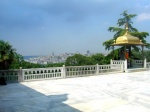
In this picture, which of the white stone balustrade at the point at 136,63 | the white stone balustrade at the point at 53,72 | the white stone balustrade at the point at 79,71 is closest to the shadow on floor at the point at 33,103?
the white stone balustrade at the point at 53,72

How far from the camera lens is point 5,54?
10781mm

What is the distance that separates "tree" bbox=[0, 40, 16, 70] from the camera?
10.7 meters

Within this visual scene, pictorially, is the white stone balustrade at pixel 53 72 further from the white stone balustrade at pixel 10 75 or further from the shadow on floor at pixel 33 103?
the shadow on floor at pixel 33 103

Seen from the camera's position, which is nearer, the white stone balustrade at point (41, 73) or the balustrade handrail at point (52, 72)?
the balustrade handrail at point (52, 72)

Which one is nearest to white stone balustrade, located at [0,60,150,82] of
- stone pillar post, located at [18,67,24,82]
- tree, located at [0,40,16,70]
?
stone pillar post, located at [18,67,24,82]

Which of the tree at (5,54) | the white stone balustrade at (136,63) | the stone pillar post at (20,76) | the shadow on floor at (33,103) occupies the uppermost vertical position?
the tree at (5,54)

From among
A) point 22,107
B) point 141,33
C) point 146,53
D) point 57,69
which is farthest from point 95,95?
point 146,53

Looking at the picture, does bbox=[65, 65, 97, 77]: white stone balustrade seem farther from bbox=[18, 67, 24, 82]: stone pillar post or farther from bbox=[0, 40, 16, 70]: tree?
bbox=[0, 40, 16, 70]: tree

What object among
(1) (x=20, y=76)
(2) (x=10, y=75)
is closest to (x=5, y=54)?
(2) (x=10, y=75)

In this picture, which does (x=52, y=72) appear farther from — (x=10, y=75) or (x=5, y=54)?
(x=5, y=54)

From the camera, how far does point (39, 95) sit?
783cm

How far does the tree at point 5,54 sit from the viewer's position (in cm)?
1067

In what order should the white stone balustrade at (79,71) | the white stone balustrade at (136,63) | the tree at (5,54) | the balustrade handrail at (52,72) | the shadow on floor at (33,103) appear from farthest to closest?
the white stone balustrade at (136,63) → the white stone balustrade at (79,71) → the balustrade handrail at (52,72) → the tree at (5,54) → the shadow on floor at (33,103)

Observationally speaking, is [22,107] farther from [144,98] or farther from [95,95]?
[144,98]
